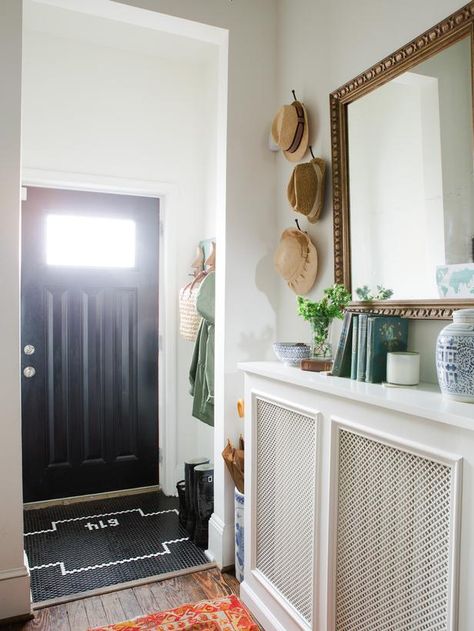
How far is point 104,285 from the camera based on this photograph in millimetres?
3260

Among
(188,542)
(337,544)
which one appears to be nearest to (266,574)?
(337,544)

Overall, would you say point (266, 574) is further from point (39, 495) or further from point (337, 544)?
point (39, 495)

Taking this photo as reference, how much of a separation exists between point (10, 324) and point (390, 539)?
1.60m

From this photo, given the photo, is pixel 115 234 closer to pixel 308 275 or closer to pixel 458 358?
pixel 308 275

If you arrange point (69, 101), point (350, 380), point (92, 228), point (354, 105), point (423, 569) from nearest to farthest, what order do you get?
1. point (423, 569)
2. point (350, 380)
3. point (354, 105)
4. point (69, 101)
5. point (92, 228)

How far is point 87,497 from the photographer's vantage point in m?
3.26

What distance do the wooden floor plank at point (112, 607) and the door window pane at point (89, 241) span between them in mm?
1916

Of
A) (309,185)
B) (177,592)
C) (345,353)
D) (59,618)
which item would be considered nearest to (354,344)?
(345,353)

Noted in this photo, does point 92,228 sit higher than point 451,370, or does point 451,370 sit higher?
point 92,228

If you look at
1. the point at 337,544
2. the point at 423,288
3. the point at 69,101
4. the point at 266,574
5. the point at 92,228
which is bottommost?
the point at 266,574

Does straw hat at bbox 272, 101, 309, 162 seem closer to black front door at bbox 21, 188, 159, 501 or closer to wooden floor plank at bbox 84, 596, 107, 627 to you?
black front door at bbox 21, 188, 159, 501

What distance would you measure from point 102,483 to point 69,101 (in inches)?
95.7

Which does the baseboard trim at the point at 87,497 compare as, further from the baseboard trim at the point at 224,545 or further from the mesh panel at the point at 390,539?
the mesh panel at the point at 390,539

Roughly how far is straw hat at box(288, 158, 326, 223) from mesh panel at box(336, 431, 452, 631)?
0.98 m
